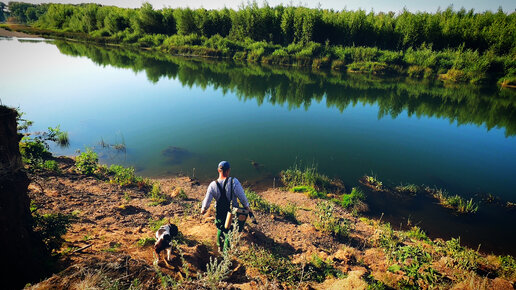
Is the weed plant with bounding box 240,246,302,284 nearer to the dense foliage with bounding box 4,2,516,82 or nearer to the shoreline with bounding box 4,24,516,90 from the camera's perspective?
the shoreline with bounding box 4,24,516,90

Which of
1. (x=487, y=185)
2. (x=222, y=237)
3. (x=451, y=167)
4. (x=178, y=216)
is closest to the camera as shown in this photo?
(x=222, y=237)

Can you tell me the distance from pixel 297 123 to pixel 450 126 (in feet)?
37.6

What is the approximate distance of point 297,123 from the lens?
49.8ft

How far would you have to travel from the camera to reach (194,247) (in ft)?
14.9

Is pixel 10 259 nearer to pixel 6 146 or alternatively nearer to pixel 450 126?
pixel 6 146

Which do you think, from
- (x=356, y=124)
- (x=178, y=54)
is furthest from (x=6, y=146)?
(x=178, y=54)

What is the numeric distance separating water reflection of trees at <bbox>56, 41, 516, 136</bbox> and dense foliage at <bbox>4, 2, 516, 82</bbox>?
6.15 m

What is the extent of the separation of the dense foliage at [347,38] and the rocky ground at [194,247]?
3303cm

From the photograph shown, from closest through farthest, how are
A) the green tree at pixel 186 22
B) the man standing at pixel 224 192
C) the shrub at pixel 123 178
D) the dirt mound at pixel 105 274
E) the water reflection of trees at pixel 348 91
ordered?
the dirt mound at pixel 105 274, the man standing at pixel 224 192, the shrub at pixel 123 178, the water reflection of trees at pixel 348 91, the green tree at pixel 186 22

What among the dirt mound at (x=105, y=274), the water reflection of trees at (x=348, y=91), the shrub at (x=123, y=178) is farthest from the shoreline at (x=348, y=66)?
the dirt mound at (x=105, y=274)

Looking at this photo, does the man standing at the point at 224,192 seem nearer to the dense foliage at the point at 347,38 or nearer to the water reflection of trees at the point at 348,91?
the water reflection of trees at the point at 348,91

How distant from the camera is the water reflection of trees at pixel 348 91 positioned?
18781mm

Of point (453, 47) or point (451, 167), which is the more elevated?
point (453, 47)

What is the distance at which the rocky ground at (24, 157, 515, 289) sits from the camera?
3264mm
